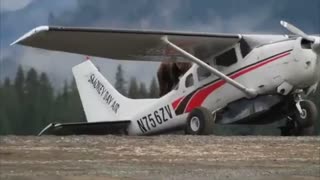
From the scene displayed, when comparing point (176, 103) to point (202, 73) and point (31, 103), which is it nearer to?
point (202, 73)

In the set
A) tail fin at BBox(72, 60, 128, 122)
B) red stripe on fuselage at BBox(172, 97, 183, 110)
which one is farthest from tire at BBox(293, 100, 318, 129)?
tail fin at BBox(72, 60, 128, 122)

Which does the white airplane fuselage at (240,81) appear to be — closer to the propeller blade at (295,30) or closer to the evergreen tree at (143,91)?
the propeller blade at (295,30)

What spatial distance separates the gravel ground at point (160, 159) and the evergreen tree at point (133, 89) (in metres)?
11.5

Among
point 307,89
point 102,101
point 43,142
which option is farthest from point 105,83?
point 43,142

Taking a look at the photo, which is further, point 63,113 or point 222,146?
point 63,113

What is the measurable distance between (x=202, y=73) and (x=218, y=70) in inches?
25.0

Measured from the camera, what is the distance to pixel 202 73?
69.8 feet

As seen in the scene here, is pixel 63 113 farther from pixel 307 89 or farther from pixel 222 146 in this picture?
pixel 222 146

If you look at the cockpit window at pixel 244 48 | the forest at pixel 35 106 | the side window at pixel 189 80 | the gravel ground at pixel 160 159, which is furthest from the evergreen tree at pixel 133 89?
the gravel ground at pixel 160 159

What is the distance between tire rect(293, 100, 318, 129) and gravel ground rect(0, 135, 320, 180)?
458 centimetres

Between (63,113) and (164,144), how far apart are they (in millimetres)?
9378

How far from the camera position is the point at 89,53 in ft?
69.4

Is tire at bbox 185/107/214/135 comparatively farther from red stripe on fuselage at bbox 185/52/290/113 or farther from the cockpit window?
the cockpit window

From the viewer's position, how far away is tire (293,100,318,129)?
19.3m
